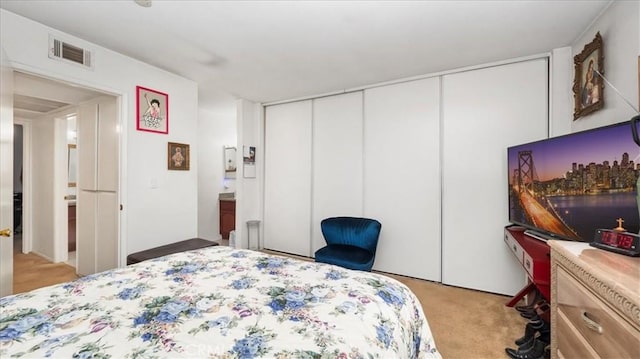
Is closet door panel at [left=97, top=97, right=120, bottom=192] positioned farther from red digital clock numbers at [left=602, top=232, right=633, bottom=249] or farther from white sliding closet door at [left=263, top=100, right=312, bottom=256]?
red digital clock numbers at [left=602, top=232, right=633, bottom=249]

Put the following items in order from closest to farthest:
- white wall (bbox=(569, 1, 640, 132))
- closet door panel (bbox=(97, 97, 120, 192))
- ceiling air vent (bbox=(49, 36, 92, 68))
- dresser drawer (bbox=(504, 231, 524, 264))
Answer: white wall (bbox=(569, 1, 640, 132)) → dresser drawer (bbox=(504, 231, 524, 264)) → ceiling air vent (bbox=(49, 36, 92, 68)) → closet door panel (bbox=(97, 97, 120, 192))

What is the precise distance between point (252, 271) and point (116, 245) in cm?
203

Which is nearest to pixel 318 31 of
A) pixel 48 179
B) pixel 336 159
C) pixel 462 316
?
pixel 336 159

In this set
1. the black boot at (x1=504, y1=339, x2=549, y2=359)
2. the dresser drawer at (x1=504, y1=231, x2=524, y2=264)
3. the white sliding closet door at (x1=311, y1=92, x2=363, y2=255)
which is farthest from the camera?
the white sliding closet door at (x1=311, y1=92, x2=363, y2=255)

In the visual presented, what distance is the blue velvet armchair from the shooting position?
290 cm

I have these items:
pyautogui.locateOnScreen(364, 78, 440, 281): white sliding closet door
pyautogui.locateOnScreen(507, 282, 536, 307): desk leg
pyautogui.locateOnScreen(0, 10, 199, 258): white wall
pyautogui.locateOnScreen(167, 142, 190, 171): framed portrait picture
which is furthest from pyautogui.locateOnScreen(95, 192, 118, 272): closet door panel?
pyautogui.locateOnScreen(507, 282, 536, 307): desk leg

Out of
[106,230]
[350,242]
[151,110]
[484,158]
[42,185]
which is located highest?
[151,110]

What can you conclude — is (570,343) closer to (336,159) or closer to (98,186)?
(336,159)

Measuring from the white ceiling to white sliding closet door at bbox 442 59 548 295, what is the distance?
260 mm

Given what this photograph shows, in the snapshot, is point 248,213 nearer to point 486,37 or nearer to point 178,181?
point 178,181

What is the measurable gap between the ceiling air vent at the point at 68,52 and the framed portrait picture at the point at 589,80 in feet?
13.2

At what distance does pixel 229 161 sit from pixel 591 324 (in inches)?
214

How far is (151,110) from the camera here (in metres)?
2.96

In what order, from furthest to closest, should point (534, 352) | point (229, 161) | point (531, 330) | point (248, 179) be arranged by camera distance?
1. point (229, 161)
2. point (248, 179)
3. point (531, 330)
4. point (534, 352)
